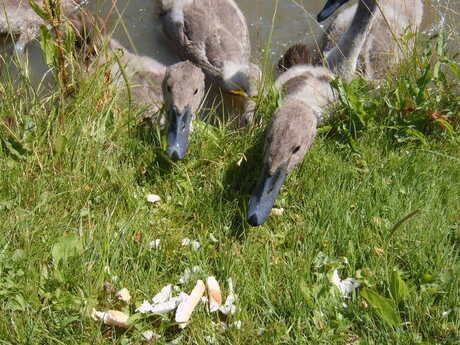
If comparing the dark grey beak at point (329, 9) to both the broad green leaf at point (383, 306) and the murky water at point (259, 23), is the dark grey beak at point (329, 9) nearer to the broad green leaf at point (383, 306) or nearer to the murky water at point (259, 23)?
the murky water at point (259, 23)

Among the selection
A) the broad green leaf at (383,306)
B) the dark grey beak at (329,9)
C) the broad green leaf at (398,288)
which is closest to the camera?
the broad green leaf at (383,306)

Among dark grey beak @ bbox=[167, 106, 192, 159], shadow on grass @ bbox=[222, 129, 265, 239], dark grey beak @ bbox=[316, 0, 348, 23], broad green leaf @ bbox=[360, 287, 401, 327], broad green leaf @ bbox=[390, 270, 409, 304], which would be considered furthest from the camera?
dark grey beak @ bbox=[316, 0, 348, 23]

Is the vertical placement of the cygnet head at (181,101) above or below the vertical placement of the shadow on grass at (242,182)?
above

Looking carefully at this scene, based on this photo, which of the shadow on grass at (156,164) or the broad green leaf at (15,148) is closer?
the broad green leaf at (15,148)

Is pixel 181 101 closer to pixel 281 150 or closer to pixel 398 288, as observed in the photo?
pixel 281 150

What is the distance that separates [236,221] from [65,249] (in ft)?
3.61

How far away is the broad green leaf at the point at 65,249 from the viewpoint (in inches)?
141

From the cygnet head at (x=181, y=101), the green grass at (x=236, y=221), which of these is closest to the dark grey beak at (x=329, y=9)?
the green grass at (x=236, y=221)

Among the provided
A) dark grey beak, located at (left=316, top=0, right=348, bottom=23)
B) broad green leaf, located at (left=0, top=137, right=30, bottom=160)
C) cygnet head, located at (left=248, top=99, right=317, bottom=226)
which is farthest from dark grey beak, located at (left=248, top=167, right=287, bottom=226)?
dark grey beak, located at (left=316, top=0, right=348, bottom=23)

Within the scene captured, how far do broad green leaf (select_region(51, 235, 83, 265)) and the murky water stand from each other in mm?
3442

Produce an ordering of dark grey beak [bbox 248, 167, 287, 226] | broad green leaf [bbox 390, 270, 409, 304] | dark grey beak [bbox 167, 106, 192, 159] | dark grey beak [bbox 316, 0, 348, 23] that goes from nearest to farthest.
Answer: broad green leaf [bbox 390, 270, 409, 304]
dark grey beak [bbox 248, 167, 287, 226]
dark grey beak [bbox 167, 106, 192, 159]
dark grey beak [bbox 316, 0, 348, 23]

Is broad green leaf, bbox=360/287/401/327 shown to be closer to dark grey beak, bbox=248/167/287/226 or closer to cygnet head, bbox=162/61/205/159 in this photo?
dark grey beak, bbox=248/167/287/226

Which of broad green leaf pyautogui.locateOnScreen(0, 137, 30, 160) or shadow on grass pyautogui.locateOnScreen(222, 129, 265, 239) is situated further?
broad green leaf pyautogui.locateOnScreen(0, 137, 30, 160)

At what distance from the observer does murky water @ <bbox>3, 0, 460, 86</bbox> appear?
687cm
